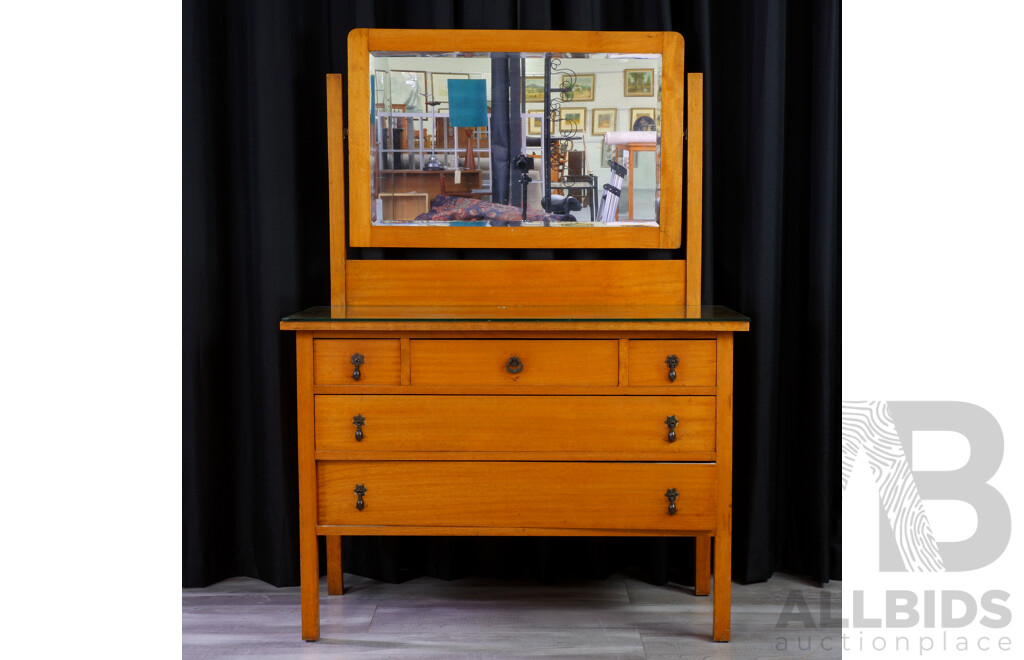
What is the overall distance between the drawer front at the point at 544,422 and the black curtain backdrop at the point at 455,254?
0.57 m

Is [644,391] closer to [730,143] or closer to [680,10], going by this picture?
[730,143]

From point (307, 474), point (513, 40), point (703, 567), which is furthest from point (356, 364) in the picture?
point (703, 567)

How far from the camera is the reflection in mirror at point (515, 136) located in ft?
8.91

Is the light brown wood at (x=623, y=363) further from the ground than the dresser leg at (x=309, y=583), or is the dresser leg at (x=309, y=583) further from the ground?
the light brown wood at (x=623, y=363)

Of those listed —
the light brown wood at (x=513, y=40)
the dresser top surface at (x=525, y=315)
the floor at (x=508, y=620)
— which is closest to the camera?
the dresser top surface at (x=525, y=315)

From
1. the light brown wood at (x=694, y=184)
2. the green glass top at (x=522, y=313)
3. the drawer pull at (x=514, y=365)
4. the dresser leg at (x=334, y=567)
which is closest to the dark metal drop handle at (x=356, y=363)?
the green glass top at (x=522, y=313)

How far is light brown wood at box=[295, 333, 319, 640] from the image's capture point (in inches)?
92.7

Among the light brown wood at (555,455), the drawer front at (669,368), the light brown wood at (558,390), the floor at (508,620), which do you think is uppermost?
the drawer front at (669,368)

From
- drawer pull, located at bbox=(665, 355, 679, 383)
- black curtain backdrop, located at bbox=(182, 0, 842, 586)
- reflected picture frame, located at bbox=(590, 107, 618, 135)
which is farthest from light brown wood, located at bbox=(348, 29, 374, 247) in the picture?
drawer pull, located at bbox=(665, 355, 679, 383)

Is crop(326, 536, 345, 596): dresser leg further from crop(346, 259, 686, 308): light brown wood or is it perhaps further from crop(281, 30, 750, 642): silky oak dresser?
crop(346, 259, 686, 308): light brown wood

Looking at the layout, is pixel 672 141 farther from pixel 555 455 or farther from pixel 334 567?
pixel 334 567

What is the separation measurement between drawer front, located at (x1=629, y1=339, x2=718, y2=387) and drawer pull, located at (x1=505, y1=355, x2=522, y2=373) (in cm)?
31

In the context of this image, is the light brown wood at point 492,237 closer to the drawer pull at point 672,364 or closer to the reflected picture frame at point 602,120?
the reflected picture frame at point 602,120

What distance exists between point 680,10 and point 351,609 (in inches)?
88.2
